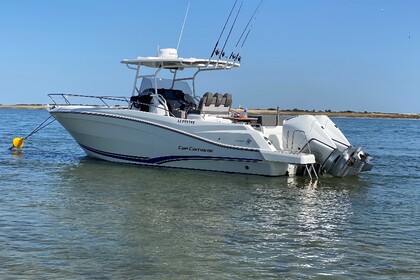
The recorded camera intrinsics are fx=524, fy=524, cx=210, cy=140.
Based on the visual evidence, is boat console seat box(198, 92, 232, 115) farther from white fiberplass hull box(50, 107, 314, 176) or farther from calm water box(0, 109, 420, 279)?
calm water box(0, 109, 420, 279)

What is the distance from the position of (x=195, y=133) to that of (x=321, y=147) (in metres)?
3.67

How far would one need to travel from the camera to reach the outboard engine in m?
15.0

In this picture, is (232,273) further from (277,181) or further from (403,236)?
(277,181)

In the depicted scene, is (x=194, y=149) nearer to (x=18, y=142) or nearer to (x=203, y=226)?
(x=203, y=226)

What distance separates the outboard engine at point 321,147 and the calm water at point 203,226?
0.44m

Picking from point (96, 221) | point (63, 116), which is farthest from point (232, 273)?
point (63, 116)

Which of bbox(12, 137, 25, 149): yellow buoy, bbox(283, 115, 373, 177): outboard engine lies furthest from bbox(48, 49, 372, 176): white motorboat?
bbox(12, 137, 25, 149): yellow buoy

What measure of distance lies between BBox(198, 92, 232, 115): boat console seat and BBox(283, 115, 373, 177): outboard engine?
107 inches

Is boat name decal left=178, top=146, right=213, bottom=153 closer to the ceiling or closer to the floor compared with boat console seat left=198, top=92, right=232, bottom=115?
closer to the floor

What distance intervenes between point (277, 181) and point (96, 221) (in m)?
6.62

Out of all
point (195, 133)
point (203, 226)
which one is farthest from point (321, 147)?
point (203, 226)

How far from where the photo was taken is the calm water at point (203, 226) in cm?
666

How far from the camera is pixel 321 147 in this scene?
591 inches

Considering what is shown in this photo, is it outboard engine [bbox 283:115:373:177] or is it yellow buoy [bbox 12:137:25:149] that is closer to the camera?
outboard engine [bbox 283:115:373:177]
